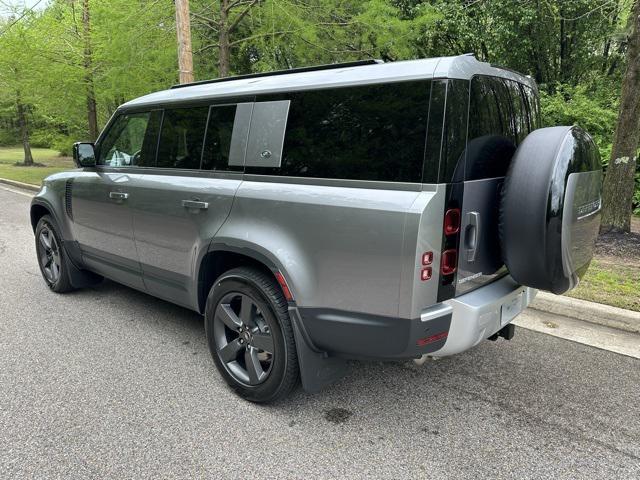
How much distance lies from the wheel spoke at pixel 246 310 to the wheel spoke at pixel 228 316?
0.20 ft

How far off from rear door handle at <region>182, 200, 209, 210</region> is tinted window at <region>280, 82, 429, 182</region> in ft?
2.16

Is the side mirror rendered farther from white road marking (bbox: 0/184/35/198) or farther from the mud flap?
white road marking (bbox: 0/184/35/198)

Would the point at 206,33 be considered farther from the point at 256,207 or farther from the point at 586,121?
the point at 256,207

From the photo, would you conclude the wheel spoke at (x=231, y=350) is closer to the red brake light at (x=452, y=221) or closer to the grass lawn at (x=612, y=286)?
the red brake light at (x=452, y=221)

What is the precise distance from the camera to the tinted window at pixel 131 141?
12.2 ft

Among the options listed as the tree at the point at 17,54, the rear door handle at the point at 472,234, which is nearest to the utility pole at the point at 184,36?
the rear door handle at the point at 472,234

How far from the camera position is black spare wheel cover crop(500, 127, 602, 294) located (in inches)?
92.9

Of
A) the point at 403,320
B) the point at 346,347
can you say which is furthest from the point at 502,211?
the point at 346,347

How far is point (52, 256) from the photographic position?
16.6ft

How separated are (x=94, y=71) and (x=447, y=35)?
970 cm

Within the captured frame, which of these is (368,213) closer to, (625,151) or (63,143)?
(625,151)

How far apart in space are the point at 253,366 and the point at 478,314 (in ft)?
4.52

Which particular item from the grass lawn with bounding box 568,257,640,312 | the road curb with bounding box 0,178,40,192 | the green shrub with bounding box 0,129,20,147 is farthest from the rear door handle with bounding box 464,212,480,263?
the green shrub with bounding box 0,129,20,147

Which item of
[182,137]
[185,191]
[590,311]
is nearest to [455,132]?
[185,191]
